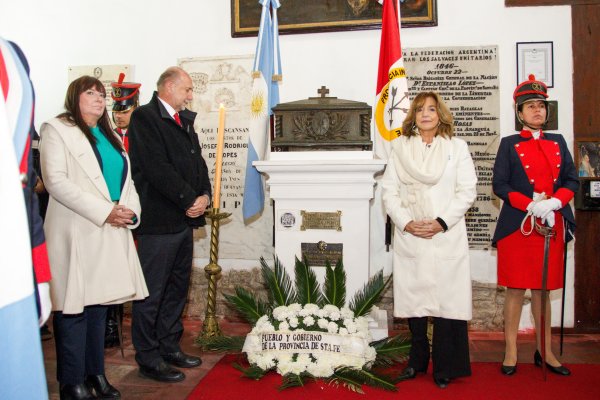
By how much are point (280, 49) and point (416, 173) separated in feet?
6.17

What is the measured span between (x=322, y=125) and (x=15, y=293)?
2387mm

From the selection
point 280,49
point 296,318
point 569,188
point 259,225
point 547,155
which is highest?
point 280,49

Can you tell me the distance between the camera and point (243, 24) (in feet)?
13.1

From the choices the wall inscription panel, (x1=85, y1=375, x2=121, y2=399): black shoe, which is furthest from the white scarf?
(x1=85, y1=375, x2=121, y2=399): black shoe

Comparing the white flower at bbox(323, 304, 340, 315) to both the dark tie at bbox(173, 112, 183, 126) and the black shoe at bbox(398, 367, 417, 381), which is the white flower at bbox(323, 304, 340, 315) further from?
the dark tie at bbox(173, 112, 183, 126)

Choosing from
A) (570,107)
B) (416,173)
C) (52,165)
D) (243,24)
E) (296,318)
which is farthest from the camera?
(243,24)

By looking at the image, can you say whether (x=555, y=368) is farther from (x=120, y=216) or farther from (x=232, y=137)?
(x=232, y=137)

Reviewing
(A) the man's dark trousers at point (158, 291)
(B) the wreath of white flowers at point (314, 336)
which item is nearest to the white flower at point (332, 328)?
(B) the wreath of white flowers at point (314, 336)

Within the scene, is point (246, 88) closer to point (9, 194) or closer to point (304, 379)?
point (304, 379)

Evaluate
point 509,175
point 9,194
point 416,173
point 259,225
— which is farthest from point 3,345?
point 259,225

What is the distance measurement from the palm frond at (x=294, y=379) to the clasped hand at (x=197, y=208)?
38.0 inches

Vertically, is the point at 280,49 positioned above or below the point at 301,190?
above

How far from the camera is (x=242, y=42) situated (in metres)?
4.03

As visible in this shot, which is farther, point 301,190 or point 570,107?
point 570,107
